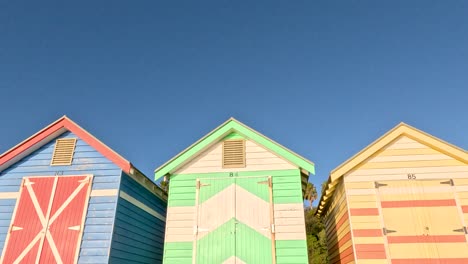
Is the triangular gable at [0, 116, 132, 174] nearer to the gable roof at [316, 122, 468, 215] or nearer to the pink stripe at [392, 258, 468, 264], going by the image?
the gable roof at [316, 122, 468, 215]

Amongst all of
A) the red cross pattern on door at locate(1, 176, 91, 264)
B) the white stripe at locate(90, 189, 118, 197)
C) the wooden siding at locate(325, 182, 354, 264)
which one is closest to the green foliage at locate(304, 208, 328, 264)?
the wooden siding at locate(325, 182, 354, 264)

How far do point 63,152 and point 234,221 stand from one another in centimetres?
592

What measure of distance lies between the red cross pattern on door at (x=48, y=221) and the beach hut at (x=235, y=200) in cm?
247

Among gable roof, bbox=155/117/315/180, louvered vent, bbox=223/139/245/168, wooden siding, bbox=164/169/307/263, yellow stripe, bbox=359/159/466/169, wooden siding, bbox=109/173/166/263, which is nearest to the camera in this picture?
wooden siding, bbox=164/169/307/263

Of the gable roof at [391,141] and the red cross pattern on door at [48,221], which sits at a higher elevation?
the gable roof at [391,141]

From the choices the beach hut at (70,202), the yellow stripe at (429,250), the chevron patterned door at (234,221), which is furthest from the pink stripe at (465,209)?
the beach hut at (70,202)

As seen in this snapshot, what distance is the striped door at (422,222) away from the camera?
842 centimetres

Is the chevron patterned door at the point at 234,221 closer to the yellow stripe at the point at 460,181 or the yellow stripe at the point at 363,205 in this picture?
the yellow stripe at the point at 363,205

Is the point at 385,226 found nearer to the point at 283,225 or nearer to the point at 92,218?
the point at 283,225

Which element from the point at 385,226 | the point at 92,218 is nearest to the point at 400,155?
the point at 385,226

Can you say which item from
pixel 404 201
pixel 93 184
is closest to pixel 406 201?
pixel 404 201

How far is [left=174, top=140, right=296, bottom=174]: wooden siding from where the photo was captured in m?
9.84

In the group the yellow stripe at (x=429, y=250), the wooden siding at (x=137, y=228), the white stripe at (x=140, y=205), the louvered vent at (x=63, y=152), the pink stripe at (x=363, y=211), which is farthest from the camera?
the louvered vent at (x=63, y=152)

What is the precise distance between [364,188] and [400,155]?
61.3 inches
